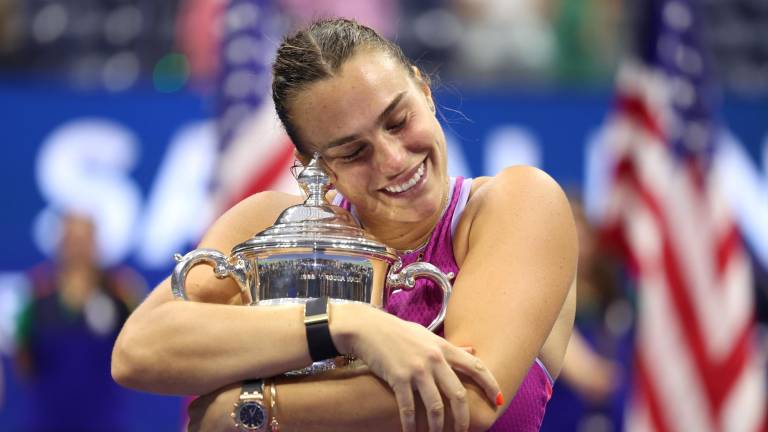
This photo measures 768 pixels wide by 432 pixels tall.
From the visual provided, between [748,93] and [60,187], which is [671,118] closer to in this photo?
[748,93]

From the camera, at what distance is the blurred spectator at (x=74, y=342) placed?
4953 mm

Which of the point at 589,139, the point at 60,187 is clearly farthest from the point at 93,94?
the point at 589,139

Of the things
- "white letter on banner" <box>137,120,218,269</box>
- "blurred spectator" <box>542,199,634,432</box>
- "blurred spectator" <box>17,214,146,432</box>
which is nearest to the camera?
"blurred spectator" <box>542,199,634,432</box>

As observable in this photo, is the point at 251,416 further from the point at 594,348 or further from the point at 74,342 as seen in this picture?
the point at 74,342

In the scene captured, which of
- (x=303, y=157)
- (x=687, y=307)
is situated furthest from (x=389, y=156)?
(x=687, y=307)

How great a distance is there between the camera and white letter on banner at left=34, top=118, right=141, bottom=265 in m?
5.83

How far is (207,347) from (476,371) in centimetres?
40

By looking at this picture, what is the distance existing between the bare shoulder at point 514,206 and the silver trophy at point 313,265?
0.21 m

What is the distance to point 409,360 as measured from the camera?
1573 millimetres

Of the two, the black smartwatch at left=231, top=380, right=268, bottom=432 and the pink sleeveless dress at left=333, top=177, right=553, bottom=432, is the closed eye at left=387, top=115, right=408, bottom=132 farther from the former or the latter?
the black smartwatch at left=231, top=380, right=268, bottom=432

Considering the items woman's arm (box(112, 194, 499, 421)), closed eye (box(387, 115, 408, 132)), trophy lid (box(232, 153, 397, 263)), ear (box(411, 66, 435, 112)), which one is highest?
ear (box(411, 66, 435, 112))

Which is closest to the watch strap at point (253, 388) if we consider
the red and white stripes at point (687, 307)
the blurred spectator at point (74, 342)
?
the red and white stripes at point (687, 307)

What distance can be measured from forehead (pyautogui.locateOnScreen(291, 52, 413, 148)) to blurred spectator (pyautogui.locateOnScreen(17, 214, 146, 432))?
3.31 m

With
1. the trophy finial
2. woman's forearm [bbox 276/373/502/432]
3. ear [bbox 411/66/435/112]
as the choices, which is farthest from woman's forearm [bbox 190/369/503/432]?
ear [bbox 411/66/435/112]
